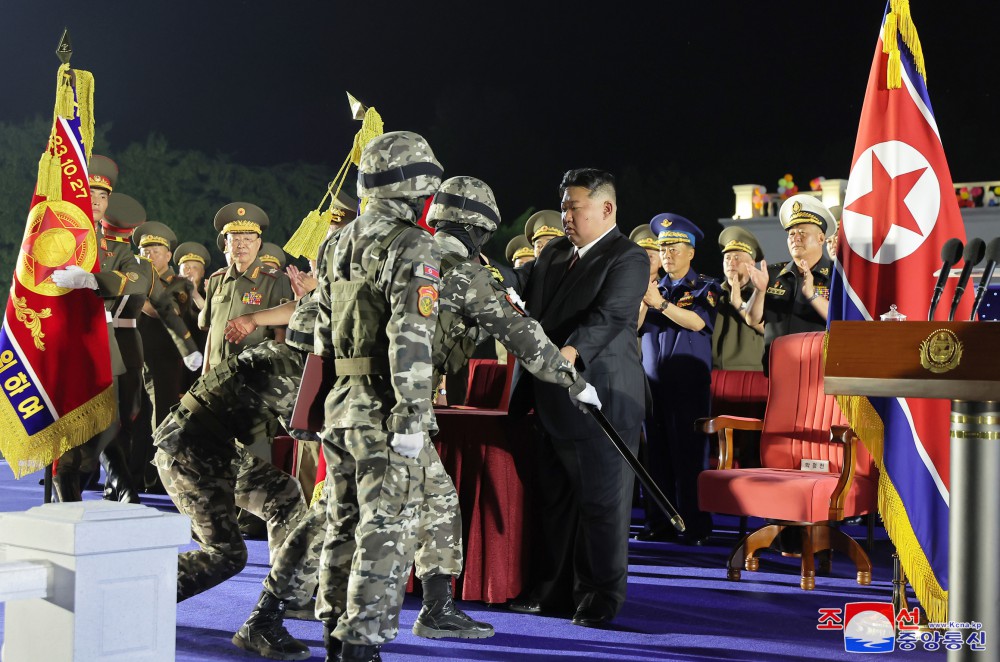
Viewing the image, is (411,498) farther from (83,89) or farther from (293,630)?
(83,89)

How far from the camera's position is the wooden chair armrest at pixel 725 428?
509cm

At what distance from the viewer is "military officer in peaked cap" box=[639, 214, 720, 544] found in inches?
235

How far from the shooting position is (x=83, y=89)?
5.87 meters

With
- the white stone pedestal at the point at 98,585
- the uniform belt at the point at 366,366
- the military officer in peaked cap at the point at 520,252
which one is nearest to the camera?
the white stone pedestal at the point at 98,585

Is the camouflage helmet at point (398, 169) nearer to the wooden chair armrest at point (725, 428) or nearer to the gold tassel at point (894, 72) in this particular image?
the gold tassel at point (894, 72)

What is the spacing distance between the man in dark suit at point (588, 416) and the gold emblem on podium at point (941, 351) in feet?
5.85

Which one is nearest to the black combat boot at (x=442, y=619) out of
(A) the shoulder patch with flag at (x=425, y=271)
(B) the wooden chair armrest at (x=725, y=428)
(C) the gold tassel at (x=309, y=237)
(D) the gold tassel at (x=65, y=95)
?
(A) the shoulder patch with flag at (x=425, y=271)

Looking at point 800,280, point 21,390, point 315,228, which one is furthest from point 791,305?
point 21,390

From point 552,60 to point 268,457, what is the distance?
29.1 meters

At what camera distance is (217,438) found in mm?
3662

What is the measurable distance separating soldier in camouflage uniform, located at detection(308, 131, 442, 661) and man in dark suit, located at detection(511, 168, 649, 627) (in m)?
0.96

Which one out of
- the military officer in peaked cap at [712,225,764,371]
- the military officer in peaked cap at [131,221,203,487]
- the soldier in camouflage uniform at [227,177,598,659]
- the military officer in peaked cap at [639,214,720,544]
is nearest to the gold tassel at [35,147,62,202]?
the military officer in peaked cap at [131,221,203,487]

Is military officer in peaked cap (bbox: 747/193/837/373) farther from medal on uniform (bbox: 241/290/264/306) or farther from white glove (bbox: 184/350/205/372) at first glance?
white glove (bbox: 184/350/205/372)

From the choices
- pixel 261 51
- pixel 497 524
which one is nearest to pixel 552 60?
pixel 261 51
